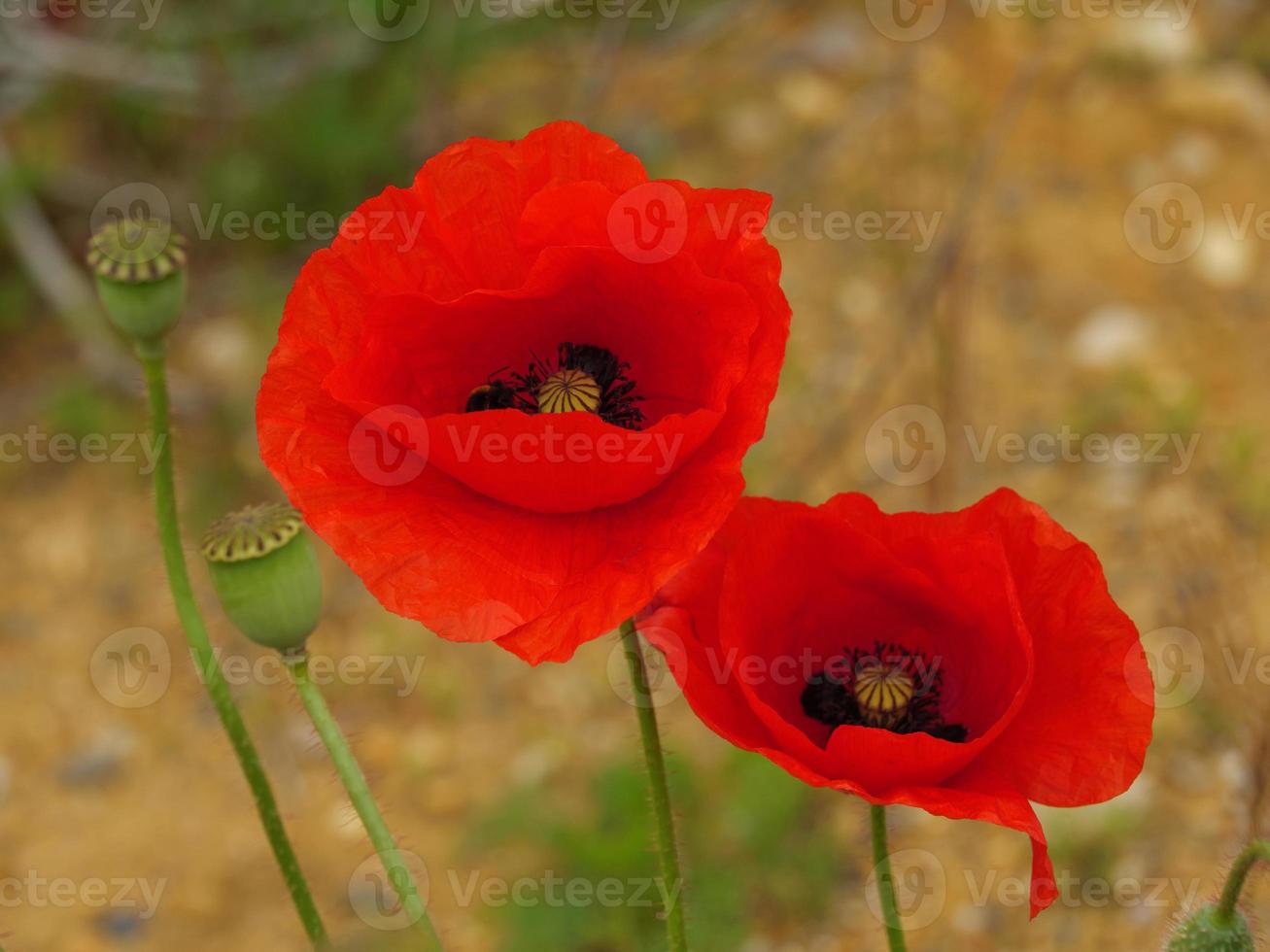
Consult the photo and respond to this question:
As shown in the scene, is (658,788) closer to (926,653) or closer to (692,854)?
(926,653)

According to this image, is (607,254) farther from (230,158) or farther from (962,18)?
(962,18)

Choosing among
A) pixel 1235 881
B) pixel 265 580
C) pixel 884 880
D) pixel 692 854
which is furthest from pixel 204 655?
pixel 692 854

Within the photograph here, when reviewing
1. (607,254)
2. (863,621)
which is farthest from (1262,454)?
(607,254)

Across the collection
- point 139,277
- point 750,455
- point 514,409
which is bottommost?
point 514,409

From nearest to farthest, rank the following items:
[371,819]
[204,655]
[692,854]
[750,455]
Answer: [371,819]
[204,655]
[692,854]
[750,455]

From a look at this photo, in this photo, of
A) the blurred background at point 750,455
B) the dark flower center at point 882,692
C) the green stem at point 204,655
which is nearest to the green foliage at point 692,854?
the blurred background at point 750,455

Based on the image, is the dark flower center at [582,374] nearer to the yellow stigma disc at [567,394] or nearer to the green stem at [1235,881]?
the yellow stigma disc at [567,394]
